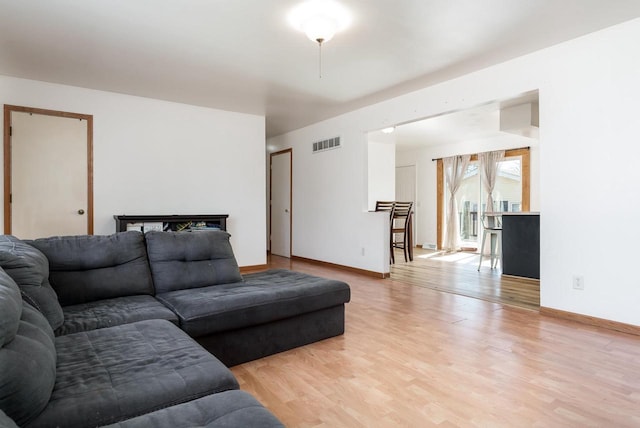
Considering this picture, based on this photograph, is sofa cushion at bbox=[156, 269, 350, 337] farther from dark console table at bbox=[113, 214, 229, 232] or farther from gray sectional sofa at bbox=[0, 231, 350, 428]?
dark console table at bbox=[113, 214, 229, 232]

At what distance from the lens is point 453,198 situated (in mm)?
8125

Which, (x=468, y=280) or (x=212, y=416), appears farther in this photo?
(x=468, y=280)

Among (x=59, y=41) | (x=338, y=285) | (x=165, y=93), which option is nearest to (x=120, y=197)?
(x=165, y=93)

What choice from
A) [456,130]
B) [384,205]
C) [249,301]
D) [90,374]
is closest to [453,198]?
[456,130]

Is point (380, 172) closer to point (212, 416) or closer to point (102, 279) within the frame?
point (102, 279)

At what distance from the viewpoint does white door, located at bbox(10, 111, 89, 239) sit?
4.07 meters

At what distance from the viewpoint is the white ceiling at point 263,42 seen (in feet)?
8.68

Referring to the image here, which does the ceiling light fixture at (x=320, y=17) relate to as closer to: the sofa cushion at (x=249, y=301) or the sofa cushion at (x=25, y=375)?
the sofa cushion at (x=249, y=301)

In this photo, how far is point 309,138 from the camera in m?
6.48

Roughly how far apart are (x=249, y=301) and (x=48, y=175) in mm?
3408

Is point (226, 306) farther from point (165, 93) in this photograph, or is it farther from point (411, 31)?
point (165, 93)

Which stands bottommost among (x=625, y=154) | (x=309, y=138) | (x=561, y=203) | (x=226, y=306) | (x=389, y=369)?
(x=389, y=369)

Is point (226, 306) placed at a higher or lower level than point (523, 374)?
higher

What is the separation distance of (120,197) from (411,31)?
3904 mm
